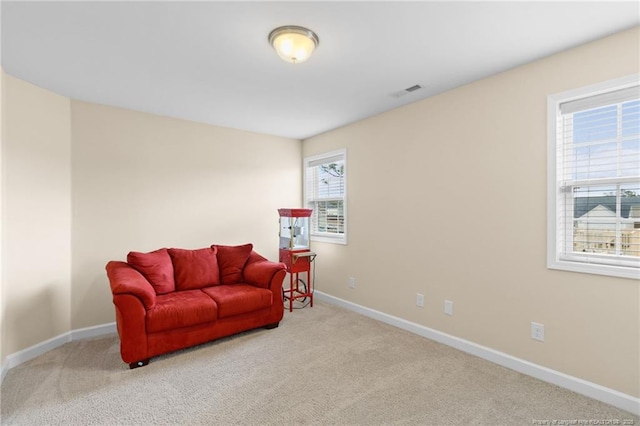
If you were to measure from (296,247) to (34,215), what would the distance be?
2.81m

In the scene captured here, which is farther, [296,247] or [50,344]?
[296,247]

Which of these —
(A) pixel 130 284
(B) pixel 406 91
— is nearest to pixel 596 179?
(B) pixel 406 91

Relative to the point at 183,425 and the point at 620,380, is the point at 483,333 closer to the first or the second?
the point at 620,380

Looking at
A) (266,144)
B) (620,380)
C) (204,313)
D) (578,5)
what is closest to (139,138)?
(266,144)

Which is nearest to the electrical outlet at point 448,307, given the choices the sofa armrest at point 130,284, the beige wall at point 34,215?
the sofa armrest at point 130,284

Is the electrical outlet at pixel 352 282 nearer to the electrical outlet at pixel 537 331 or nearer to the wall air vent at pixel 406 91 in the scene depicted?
the electrical outlet at pixel 537 331

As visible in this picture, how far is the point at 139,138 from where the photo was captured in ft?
11.9

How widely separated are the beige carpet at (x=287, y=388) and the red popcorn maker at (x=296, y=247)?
1.21 metres

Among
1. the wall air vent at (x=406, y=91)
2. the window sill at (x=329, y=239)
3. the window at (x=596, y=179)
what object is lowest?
the window sill at (x=329, y=239)

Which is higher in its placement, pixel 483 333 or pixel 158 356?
pixel 483 333

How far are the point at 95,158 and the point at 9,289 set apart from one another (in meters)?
1.44

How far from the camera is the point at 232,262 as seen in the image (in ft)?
12.4

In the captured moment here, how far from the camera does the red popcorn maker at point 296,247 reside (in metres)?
4.21

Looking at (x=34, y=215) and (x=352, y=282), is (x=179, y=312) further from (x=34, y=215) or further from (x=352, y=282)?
(x=352, y=282)
